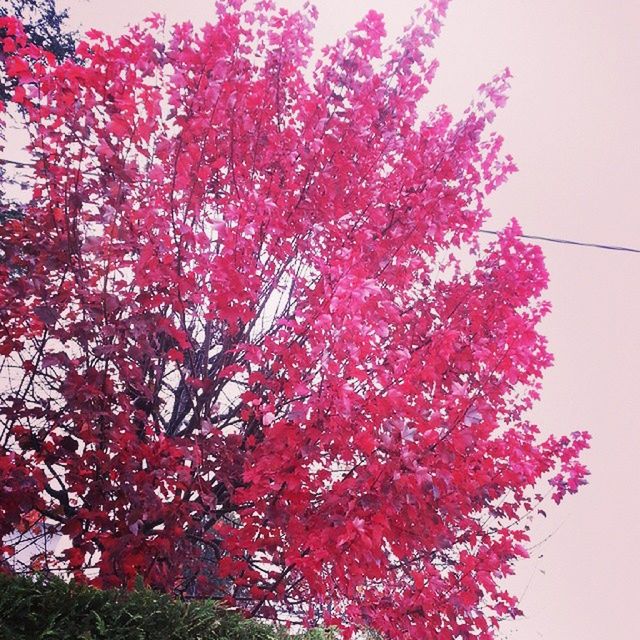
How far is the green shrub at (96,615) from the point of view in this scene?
1.99 m

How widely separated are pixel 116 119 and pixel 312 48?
1.85 m

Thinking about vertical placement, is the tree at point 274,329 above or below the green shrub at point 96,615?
above

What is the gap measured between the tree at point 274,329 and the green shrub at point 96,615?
27.8 inches

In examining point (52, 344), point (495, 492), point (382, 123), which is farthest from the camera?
point (52, 344)

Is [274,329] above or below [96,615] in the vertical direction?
above

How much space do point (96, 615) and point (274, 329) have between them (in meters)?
2.77

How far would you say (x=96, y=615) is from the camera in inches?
80.4

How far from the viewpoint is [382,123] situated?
413 centimetres

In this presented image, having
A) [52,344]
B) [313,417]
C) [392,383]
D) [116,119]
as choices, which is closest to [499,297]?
[392,383]

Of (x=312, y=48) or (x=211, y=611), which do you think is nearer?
(x=211, y=611)

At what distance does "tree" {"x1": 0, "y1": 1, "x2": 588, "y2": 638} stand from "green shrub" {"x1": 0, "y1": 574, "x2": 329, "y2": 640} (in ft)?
2.31

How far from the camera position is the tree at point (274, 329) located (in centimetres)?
300

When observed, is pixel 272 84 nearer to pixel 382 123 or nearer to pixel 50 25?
pixel 382 123

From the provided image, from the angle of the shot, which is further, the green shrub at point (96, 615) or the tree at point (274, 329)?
the tree at point (274, 329)
